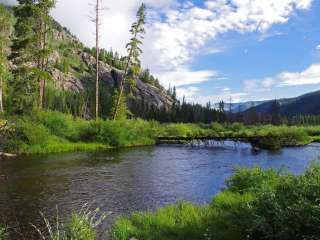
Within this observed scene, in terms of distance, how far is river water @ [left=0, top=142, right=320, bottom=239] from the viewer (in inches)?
611

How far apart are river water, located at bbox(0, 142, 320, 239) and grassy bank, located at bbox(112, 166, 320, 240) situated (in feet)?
7.20

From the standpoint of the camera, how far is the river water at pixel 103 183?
15531 mm

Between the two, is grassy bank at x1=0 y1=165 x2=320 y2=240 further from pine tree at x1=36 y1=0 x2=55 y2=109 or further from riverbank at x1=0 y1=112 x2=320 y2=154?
pine tree at x1=36 y1=0 x2=55 y2=109

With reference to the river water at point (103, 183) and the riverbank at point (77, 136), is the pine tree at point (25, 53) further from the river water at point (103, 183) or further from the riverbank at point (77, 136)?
the river water at point (103, 183)

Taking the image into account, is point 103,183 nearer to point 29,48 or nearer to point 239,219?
point 239,219

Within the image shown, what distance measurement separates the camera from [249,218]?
30.7ft

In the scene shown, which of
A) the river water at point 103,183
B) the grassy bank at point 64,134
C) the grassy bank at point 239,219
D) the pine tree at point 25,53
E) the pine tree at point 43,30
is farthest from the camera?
the pine tree at point 43,30

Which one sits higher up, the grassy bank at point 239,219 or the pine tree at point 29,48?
A: the pine tree at point 29,48

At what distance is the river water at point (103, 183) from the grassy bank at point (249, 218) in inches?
86.4

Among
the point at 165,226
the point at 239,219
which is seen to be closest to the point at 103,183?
the point at 165,226

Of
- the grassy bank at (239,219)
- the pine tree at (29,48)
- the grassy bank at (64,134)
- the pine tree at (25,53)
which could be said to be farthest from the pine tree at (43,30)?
the grassy bank at (239,219)

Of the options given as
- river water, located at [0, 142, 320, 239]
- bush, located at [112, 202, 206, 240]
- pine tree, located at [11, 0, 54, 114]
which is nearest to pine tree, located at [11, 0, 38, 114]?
pine tree, located at [11, 0, 54, 114]

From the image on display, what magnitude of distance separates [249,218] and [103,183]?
12941 mm

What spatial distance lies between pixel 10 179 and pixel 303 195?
704 inches
